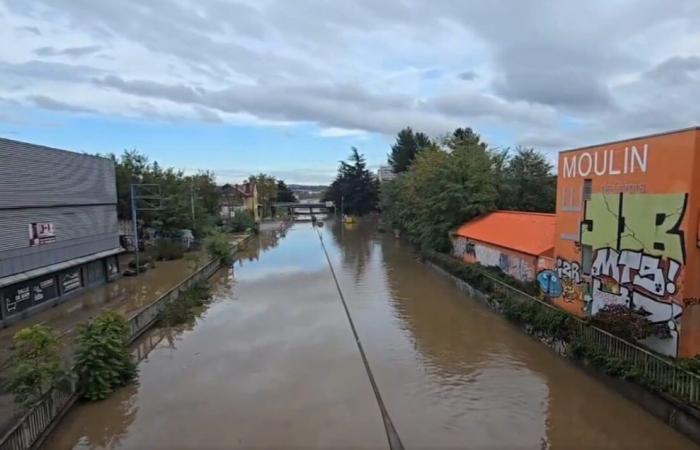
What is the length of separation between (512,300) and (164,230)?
3007 cm

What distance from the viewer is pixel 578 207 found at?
15.9 metres

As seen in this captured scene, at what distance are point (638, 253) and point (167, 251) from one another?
30.4 m

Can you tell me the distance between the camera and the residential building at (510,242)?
63.9ft

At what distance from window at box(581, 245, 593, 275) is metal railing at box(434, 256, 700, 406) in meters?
2.12

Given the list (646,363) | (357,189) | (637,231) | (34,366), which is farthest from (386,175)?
(34,366)

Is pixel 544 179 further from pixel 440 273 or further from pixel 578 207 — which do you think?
pixel 578 207

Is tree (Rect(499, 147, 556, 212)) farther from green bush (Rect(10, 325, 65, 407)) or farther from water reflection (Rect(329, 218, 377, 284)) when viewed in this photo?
green bush (Rect(10, 325, 65, 407))

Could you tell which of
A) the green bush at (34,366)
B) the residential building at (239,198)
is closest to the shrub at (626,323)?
the green bush at (34,366)

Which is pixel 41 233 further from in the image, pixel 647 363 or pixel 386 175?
pixel 386 175

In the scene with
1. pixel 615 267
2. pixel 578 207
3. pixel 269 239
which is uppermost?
pixel 578 207

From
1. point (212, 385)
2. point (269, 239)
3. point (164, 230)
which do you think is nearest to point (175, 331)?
point (212, 385)

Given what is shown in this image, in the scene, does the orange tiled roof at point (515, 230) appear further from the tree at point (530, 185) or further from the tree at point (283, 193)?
the tree at point (283, 193)

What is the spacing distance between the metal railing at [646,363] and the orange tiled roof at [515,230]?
20.3ft

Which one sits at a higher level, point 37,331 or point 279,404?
point 37,331
